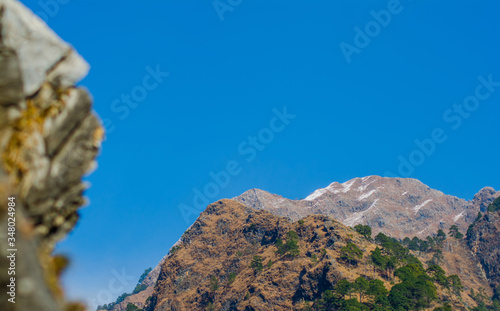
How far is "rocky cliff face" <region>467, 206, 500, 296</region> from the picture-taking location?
560ft

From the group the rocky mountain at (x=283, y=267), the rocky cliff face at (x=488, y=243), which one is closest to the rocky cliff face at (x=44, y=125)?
the rocky mountain at (x=283, y=267)

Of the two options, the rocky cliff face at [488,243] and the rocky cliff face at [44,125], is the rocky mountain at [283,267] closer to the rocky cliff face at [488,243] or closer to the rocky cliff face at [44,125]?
the rocky cliff face at [488,243]

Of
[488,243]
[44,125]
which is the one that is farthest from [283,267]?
[44,125]

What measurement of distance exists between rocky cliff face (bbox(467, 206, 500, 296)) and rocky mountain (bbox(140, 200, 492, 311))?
13.2 ft

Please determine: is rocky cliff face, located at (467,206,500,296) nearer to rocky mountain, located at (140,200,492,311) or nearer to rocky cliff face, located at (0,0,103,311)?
rocky mountain, located at (140,200,492,311)

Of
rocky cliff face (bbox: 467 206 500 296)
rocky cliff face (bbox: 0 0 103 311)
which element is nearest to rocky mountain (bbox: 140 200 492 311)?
rocky cliff face (bbox: 467 206 500 296)

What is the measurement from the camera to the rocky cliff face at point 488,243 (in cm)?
17075

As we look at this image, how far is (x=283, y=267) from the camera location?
5148 inches

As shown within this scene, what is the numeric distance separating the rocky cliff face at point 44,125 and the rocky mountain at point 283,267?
9558 cm

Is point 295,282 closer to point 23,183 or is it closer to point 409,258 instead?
point 409,258

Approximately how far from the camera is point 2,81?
9867 millimetres

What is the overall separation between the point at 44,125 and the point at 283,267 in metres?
128

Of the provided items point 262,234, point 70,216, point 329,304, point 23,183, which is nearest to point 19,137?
point 23,183

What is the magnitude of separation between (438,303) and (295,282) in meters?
43.8
